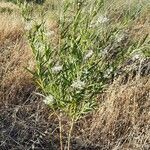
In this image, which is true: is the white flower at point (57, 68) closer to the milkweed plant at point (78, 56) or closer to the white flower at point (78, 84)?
the milkweed plant at point (78, 56)

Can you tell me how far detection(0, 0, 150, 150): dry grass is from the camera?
3.18m

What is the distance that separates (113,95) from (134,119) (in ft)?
0.93

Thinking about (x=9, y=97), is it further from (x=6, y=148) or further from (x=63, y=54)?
(x=63, y=54)

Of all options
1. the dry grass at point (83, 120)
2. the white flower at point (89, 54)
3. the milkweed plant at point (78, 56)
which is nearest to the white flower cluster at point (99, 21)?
the milkweed plant at point (78, 56)

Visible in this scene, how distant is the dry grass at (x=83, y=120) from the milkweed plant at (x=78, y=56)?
0.60m

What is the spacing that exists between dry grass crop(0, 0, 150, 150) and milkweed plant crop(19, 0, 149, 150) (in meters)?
0.60

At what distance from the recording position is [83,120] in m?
3.48

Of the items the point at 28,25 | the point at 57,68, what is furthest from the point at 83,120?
the point at 28,25

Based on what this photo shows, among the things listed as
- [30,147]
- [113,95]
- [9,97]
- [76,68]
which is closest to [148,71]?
[113,95]

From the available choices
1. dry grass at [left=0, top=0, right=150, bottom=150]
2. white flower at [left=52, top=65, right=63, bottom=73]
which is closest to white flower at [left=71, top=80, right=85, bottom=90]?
white flower at [left=52, top=65, right=63, bottom=73]

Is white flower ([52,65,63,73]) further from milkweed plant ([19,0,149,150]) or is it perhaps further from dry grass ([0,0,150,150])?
dry grass ([0,0,150,150])

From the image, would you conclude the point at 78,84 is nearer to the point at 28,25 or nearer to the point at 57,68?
the point at 57,68

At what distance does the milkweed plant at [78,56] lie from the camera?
2.42 metres

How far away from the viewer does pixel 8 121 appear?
3.38m
